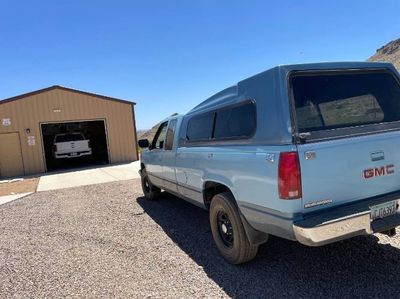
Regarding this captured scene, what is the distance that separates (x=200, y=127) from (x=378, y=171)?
268cm

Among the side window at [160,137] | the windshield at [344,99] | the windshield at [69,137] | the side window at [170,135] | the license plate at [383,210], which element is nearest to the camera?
the license plate at [383,210]

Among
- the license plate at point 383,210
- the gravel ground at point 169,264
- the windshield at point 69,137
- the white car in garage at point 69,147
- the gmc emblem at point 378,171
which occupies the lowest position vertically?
the gravel ground at point 169,264

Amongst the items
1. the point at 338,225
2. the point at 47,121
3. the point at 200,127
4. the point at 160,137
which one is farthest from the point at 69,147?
the point at 338,225

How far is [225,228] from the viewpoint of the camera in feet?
14.8

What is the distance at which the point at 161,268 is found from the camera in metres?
4.44

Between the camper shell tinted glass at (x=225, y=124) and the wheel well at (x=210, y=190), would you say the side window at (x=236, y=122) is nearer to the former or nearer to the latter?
the camper shell tinted glass at (x=225, y=124)

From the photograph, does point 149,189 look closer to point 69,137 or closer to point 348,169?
point 348,169

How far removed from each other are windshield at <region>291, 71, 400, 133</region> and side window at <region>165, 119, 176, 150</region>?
325 cm

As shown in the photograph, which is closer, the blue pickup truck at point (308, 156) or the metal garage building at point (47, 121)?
the blue pickup truck at point (308, 156)

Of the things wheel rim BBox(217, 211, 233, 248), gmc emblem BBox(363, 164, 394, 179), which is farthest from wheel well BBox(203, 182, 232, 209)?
gmc emblem BBox(363, 164, 394, 179)

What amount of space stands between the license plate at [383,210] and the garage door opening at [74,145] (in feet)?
61.8

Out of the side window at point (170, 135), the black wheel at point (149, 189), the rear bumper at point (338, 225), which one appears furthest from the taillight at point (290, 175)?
the black wheel at point (149, 189)

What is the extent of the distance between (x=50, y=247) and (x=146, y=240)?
158 cm

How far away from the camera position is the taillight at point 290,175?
3.18 meters
